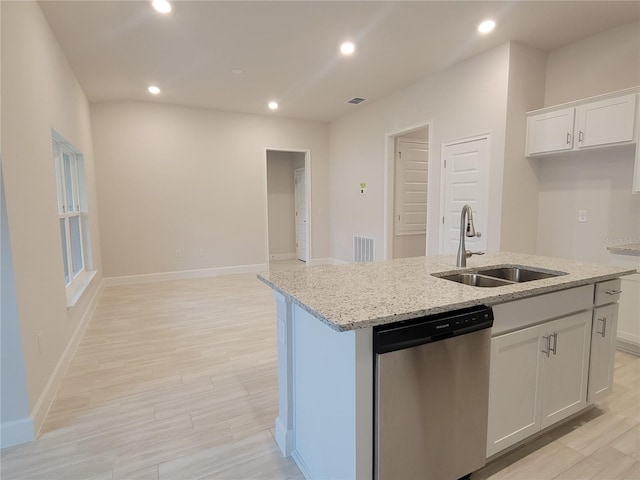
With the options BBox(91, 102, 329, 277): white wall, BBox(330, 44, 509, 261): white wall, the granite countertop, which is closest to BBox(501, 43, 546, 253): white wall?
BBox(330, 44, 509, 261): white wall

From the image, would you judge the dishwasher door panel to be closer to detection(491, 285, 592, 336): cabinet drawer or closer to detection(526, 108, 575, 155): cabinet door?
detection(491, 285, 592, 336): cabinet drawer

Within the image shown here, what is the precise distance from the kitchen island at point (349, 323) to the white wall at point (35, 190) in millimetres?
1497

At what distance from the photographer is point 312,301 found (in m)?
1.40

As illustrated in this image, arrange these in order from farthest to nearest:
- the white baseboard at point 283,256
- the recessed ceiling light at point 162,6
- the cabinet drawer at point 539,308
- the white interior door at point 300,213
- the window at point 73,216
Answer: the white baseboard at point 283,256 < the white interior door at point 300,213 < the window at point 73,216 < the recessed ceiling light at point 162,6 < the cabinet drawer at point 539,308

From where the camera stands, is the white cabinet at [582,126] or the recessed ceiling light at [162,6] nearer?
the recessed ceiling light at [162,6]

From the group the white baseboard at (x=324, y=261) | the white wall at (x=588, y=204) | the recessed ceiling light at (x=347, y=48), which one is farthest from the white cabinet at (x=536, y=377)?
the white baseboard at (x=324, y=261)

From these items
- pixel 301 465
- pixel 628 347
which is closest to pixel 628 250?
pixel 628 347

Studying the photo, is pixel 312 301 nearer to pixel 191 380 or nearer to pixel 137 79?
pixel 191 380

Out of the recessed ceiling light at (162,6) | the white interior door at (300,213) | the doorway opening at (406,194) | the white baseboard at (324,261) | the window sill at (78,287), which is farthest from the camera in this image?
the white interior door at (300,213)

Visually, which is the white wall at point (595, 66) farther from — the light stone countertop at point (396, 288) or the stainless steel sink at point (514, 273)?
the stainless steel sink at point (514, 273)

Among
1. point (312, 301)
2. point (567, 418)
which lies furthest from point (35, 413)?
point (567, 418)

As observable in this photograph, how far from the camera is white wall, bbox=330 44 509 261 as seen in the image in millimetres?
3768

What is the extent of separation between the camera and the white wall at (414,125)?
12.4 feet

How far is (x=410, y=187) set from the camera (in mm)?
5699
